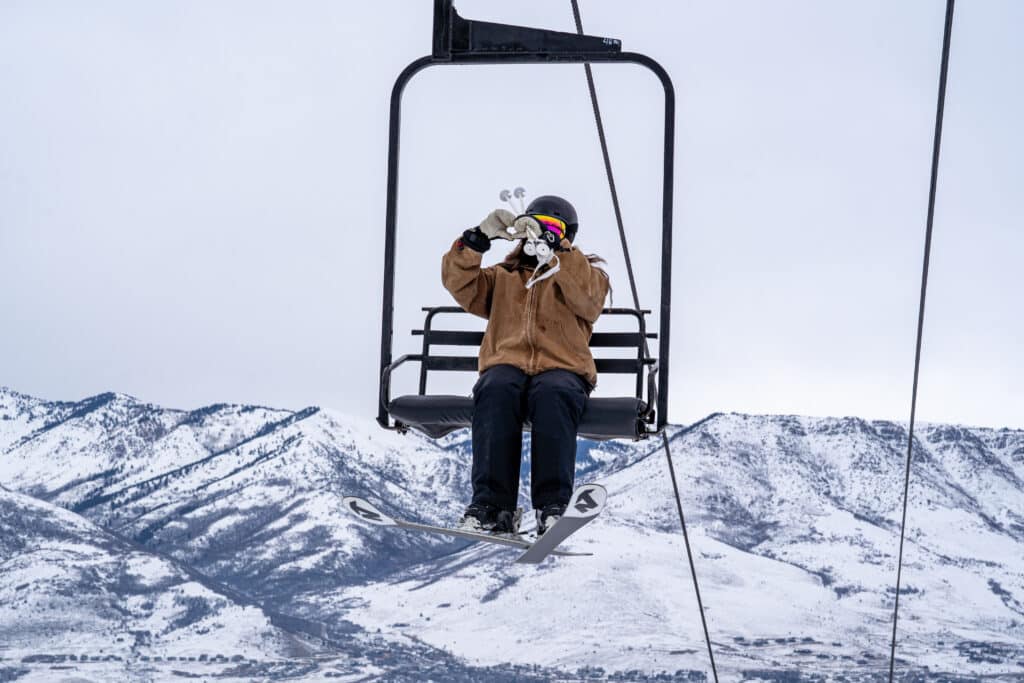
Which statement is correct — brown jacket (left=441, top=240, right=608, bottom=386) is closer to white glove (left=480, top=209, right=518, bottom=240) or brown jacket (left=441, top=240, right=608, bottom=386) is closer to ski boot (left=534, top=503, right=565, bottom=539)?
white glove (left=480, top=209, right=518, bottom=240)

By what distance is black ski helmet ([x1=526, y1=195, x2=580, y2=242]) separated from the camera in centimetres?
431

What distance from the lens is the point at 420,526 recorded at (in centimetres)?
388

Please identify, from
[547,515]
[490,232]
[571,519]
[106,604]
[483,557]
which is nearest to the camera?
[571,519]

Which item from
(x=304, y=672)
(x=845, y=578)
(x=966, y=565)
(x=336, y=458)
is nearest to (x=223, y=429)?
(x=336, y=458)

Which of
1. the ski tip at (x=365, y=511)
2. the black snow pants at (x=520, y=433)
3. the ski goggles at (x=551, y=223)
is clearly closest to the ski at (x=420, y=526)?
the ski tip at (x=365, y=511)

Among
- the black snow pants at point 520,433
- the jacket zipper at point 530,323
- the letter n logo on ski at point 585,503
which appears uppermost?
the jacket zipper at point 530,323

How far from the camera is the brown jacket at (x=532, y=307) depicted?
4.25 m

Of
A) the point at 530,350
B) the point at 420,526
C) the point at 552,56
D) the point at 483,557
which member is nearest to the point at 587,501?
the point at 420,526

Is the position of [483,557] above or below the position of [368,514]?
below

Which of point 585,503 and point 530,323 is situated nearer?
point 585,503

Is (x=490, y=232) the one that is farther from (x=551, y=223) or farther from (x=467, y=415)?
(x=467, y=415)

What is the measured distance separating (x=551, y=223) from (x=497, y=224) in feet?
0.53

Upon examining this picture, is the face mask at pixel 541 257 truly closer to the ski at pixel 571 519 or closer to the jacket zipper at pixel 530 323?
the jacket zipper at pixel 530 323

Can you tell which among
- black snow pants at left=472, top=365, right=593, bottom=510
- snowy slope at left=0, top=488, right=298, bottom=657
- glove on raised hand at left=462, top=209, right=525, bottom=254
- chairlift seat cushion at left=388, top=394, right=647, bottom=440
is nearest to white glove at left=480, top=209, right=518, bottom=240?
glove on raised hand at left=462, top=209, right=525, bottom=254
